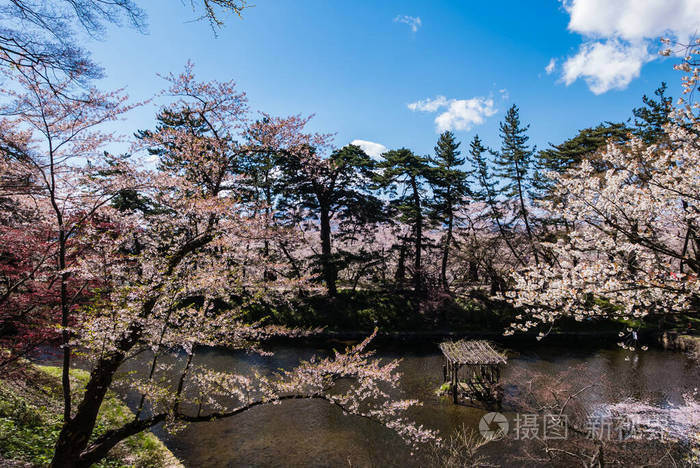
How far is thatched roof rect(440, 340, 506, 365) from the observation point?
33.6ft

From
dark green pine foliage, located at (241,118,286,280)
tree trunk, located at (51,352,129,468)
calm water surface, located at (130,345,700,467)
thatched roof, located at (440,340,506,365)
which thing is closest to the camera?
tree trunk, located at (51,352,129,468)

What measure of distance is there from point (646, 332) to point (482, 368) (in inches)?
492

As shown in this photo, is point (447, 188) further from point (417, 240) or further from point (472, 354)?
point (472, 354)

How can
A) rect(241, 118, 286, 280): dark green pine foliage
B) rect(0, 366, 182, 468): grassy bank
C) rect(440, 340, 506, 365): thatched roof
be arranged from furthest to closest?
rect(241, 118, 286, 280): dark green pine foliage, rect(440, 340, 506, 365): thatched roof, rect(0, 366, 182, 468): grassy bank

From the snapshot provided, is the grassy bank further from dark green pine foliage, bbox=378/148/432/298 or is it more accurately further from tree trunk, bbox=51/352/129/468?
dark green pine foliage, bbox=378/148/432/298

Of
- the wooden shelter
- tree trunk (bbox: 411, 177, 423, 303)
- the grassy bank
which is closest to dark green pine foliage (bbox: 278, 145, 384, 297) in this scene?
tree trunk (bbox: 411, 177, 423, 303)

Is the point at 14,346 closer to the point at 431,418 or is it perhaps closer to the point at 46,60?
the point at 46,60

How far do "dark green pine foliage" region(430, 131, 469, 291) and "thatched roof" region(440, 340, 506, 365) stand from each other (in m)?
8.29

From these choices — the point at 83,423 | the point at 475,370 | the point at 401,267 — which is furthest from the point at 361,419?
the point at 401,267

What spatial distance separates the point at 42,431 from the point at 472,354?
37.3ft

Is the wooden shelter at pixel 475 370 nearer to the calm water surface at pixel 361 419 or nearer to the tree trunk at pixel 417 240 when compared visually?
the calm water surface at pixel 361 419

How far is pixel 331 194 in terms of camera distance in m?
19.8

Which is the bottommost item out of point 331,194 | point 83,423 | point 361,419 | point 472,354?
point 361,419

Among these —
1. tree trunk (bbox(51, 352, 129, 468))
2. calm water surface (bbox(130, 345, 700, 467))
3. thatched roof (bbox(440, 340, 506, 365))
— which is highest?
tree trunk (bbox(51, 352, 129, 468))
